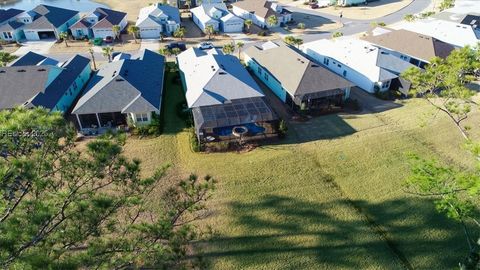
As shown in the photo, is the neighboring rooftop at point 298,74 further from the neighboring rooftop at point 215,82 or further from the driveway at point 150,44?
the driveway at point 150,44

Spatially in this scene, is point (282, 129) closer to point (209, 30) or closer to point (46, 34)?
point (209, 30)

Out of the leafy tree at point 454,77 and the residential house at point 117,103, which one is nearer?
the leafy tree at point 454,77

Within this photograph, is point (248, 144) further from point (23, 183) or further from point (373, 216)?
point (23, 183)

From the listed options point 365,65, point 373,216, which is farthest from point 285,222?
point 365,65

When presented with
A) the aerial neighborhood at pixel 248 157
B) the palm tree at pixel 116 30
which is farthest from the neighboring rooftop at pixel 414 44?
the palm tree at pixel 116 30

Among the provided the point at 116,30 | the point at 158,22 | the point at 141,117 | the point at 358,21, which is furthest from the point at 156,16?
the point at 358,21

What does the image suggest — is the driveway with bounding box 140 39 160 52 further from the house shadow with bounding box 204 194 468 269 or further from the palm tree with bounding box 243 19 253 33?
the house shadow with bounding box 204 194 468 269

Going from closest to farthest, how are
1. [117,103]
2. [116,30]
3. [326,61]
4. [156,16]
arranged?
1. [117,103]
2. [326,61]
3. [116,30]
4. [156,16]
